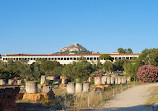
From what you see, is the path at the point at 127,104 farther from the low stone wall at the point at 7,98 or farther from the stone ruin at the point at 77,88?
the low stone wall at the point at 7,98

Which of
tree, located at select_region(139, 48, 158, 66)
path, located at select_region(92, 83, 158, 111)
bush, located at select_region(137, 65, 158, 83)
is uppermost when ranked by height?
tree, located at select_region(139, 48, 158, 66)

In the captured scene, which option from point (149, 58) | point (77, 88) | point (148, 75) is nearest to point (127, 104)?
point (77, 88)

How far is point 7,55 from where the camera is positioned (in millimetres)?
94250

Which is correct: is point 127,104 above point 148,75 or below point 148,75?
below

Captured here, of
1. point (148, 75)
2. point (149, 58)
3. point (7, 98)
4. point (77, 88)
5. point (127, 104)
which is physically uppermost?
point (149, 58)

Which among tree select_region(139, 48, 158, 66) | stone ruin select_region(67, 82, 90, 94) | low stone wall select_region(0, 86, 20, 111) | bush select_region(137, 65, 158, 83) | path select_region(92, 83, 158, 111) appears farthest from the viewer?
tree select_region(139, 48, 158, 66)

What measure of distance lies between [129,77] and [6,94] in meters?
34.7

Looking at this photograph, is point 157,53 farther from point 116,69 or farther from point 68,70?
point 116,69

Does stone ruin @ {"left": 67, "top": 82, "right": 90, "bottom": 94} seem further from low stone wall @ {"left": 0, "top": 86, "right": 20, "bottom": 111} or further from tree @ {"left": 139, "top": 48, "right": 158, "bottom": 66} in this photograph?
tree @ {"left": 139, "top": 48, "right": 158, "bottom": 66}

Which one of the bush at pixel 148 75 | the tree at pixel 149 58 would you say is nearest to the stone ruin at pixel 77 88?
the bush at pixel 148 75

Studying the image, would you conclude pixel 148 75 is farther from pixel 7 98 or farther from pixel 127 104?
pixel 7 98

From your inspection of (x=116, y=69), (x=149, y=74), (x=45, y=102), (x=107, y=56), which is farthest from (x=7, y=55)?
(x=45, y=102)

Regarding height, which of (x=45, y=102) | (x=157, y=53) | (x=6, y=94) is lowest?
(x=45, y=102)

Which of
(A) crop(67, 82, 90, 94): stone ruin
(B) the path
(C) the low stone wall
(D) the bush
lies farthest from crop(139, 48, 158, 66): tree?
(C) the low stone wall
